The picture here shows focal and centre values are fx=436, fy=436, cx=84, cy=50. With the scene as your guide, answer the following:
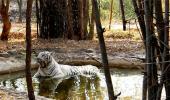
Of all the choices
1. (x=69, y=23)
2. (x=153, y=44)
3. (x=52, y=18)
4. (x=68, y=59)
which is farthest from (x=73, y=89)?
(x=52, y=18)

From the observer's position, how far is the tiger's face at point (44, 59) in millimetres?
10352

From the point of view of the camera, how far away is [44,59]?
10398mm

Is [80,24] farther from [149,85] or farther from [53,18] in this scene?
[149,85]

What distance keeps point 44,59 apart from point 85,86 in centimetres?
156

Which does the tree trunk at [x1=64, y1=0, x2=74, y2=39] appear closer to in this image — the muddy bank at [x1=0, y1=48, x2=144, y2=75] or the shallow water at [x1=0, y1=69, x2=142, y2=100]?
the muddy bank at [x1=0, y1=48, x2=144, y2=75]

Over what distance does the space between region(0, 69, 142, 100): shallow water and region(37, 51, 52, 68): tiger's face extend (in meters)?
0.46

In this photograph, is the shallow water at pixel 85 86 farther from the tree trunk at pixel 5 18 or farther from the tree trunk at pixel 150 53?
the tree trunk at pixel 5 18

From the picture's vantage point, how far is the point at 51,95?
842cm

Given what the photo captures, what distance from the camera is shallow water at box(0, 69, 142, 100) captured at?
8211 millimetres

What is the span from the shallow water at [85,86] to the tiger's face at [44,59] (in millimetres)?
462

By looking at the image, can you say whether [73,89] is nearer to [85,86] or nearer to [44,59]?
[85,86]

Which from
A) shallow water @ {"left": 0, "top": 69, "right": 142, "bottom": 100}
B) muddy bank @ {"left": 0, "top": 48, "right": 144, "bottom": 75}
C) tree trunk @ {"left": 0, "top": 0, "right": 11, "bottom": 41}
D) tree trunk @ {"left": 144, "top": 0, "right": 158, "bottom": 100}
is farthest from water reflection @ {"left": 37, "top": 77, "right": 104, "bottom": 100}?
tree trunk @ {"left": 0, "top": 0, "right": 11, "bottom": 41}

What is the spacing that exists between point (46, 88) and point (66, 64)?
9.40 ft

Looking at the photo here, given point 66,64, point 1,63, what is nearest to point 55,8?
point 66,64
